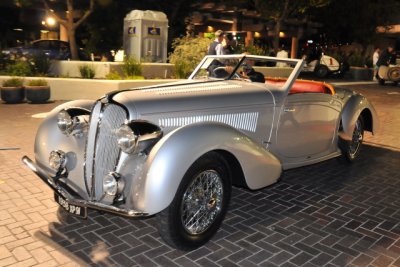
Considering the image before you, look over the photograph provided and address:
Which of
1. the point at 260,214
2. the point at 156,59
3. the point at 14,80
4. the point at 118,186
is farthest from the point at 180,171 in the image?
the point at 156,59

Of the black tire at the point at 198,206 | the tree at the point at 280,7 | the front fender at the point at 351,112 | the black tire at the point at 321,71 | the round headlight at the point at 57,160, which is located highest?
the tree at the point at 280,7

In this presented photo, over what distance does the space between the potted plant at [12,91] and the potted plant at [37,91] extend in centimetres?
18

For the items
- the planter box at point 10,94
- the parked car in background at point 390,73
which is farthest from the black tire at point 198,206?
the parked car in background at point 390,73

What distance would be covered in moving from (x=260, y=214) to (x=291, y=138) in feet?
3.45

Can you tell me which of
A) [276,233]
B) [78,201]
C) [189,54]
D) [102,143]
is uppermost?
[189,54]

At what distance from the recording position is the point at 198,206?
140 inches

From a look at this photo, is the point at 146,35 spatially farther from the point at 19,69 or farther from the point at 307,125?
the point at 307,125

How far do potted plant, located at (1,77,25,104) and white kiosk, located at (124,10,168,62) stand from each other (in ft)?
17.6

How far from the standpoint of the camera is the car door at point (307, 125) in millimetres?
4684

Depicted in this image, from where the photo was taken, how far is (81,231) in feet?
12.3

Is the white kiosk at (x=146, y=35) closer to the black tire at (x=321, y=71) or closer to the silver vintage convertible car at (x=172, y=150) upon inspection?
the black tire at (x=321, y=71)

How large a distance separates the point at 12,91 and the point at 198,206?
847 centimetres

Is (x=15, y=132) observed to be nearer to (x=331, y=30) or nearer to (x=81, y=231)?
(x=81, y=231)

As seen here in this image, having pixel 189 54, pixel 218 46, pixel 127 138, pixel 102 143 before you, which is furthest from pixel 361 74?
pixel 127 138
